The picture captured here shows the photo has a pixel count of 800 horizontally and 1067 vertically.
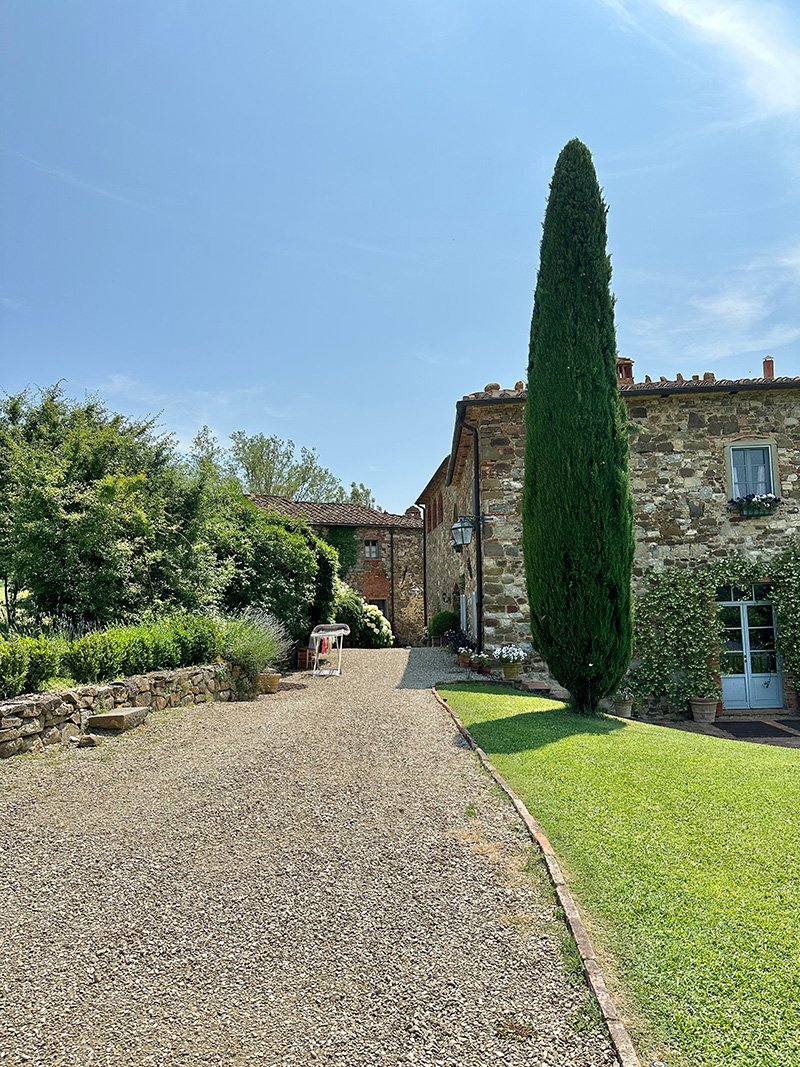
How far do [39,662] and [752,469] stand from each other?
1224cm

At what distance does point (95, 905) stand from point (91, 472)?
26.0ft

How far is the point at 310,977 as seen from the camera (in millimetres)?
2689

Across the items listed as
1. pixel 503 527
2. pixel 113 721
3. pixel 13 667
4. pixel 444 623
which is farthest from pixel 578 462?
pixel 444 623

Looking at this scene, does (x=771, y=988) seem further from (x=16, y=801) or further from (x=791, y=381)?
(x=791, y=381)

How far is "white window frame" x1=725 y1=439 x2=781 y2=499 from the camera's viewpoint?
1233cm

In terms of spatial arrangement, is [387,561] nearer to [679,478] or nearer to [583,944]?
[679,478]

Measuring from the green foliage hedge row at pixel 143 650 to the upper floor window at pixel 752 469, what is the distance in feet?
30.0

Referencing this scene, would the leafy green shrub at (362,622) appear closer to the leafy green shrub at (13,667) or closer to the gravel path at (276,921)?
the leafy green shrub at (13,667)

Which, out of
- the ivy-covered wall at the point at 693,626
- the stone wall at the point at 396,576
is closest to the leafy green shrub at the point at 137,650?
Answer: the ivy-covered wall at the point at 693,626

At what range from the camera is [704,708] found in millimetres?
11477

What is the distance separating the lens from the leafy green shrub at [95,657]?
723 cm

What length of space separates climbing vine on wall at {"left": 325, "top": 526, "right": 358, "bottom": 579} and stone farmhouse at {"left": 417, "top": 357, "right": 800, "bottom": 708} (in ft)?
40.2

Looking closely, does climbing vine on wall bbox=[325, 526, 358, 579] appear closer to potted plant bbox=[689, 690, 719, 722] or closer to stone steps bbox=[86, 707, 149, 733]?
potted plant bbox=[689, 690, 719, 722]

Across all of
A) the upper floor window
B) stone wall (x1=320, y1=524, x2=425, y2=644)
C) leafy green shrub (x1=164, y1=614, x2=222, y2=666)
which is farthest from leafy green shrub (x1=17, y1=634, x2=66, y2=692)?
stone wall (x1=320, y1=524, x2=425, y2=644)
